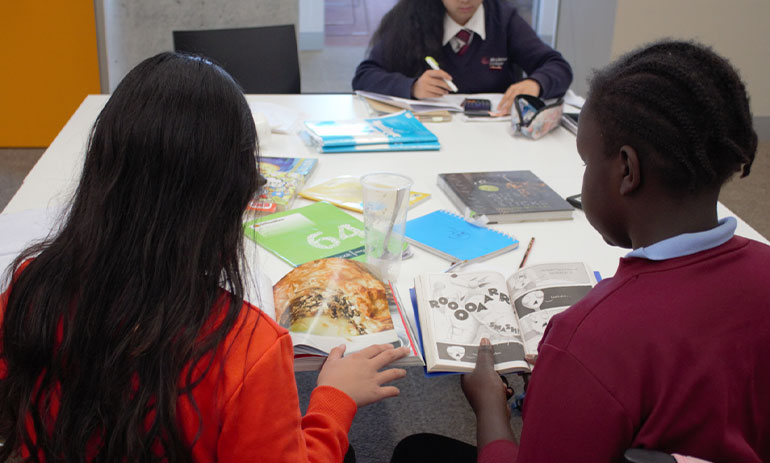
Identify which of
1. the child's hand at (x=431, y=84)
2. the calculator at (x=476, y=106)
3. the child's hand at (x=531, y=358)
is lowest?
the child's hand at (x=531, y=358)

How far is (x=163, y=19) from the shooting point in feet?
11.6

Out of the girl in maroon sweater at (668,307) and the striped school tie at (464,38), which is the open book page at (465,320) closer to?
the girl in maroon sweater at (668,307)

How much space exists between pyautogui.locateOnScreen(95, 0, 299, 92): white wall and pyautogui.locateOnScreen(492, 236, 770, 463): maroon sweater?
130 inches

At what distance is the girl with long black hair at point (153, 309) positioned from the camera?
69cm

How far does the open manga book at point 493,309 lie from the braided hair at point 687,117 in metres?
0.39

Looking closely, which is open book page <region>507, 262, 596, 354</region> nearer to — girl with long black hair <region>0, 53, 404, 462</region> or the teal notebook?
the teal notebook

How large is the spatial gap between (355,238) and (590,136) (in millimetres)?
623

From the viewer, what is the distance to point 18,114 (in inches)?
135

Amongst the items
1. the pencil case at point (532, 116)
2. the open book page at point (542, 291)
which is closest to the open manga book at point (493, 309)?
the open book page at point (542, 291)

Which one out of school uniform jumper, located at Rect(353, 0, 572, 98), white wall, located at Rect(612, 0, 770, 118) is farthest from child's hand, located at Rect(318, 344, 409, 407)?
white wall, located at Rect(612, 0, 770, 118)

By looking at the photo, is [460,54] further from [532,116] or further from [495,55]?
[532,116]

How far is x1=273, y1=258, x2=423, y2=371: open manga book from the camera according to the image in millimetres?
994

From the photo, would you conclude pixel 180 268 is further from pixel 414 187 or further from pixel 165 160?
pixel 414 187

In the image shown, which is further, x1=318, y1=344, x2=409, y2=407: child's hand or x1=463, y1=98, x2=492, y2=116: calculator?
x1=463, y1=98, x2=492, y2=116: calculator
